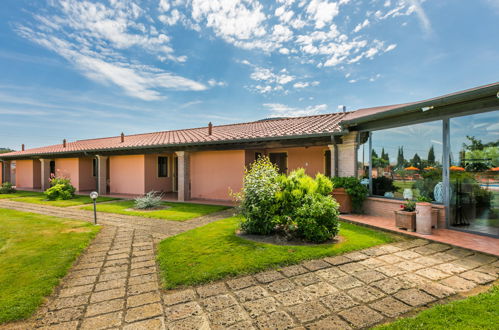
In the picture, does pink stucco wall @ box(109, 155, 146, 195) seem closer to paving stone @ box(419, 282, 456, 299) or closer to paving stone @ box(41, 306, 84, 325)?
paving stone @ box(41, 306, 84, 325)

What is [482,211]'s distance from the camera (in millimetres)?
5406

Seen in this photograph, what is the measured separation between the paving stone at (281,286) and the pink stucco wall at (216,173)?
24.6 feet

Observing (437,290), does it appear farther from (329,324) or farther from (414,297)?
(329,324)

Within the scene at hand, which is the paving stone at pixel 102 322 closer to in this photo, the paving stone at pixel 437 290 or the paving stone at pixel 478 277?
the paving stone at pixel 437 290

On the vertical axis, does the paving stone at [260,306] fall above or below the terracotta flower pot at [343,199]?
below

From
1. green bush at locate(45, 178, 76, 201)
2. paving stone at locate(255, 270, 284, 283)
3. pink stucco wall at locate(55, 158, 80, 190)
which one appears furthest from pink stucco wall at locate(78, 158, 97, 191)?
paving stone at locate(255, 270, 284, 283)

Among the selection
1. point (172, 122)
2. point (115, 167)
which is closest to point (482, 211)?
point (115, 167)

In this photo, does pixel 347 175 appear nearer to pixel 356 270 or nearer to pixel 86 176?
pixel 356 270

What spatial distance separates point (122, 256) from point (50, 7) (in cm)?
985

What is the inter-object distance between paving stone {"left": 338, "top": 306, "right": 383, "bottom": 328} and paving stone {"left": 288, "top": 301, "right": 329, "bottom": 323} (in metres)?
0.19

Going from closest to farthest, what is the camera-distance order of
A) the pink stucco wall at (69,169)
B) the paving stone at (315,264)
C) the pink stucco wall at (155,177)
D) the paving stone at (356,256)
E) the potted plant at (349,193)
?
the paving stone at (315,264) → the paving stone at (356,256) → the potted plant at (349,193) → the pink stucco wall at (155,177) → the pink stucco wall at (69,169)

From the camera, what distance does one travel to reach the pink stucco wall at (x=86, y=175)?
1580cm

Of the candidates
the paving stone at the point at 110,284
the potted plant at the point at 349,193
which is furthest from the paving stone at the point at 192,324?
the potted plant at the point at 349,193

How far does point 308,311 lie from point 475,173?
18.0 feet
